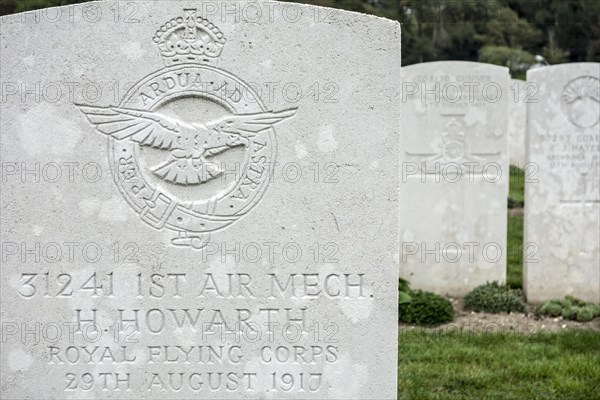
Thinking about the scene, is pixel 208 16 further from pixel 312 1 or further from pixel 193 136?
pixel 312 1

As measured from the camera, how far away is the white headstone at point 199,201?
3.33 meters

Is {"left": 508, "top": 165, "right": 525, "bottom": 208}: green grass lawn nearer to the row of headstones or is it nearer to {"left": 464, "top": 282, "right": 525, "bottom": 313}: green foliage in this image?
the row of headstones

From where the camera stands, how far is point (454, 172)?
811 centimetres

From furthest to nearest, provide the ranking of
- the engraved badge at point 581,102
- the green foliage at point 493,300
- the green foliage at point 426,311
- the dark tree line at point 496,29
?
the dark tree line at point 496,29, the green foliage at point 493,300, the engraved badge at point 581,102, the green foliage at point 426,311

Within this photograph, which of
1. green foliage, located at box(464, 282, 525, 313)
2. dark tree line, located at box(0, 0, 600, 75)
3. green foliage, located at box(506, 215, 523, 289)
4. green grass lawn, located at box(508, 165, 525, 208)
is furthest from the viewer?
dark tree line, located at box(0, 0, 600, 75)

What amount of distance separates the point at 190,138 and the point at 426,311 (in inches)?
175

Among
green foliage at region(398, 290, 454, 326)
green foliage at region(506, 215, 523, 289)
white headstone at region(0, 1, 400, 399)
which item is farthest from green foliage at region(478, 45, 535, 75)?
white headstone at region(0, 1, 400, 399)

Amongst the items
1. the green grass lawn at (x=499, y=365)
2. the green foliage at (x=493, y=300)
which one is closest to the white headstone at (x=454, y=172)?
the green foliage at (x=493, y=300)

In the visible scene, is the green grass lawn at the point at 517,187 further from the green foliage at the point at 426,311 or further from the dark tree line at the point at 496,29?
the dark tree line at the point at 496,29

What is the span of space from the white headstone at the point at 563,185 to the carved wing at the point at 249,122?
4.89 m

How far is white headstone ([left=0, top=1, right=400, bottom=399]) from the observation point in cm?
333

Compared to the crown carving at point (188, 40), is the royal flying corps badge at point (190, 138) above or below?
below

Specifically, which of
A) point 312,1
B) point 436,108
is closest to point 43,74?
point 436,108

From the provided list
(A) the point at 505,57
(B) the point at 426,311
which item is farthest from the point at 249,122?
(A) the point at 505,57
